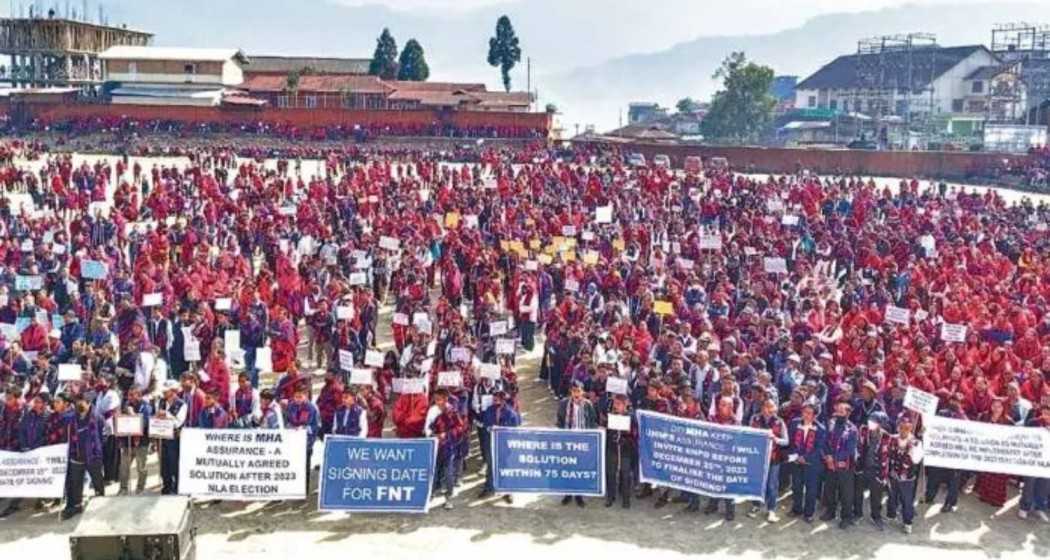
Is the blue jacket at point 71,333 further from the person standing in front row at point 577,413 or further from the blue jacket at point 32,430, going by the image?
the person standing in front row at point 577,413

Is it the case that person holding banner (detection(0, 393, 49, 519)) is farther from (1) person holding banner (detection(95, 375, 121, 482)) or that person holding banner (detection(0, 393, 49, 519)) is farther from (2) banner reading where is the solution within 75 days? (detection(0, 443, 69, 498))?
(1) person holding banner (detection(95, 375, 121, 482))

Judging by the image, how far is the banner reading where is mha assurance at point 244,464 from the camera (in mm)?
11211

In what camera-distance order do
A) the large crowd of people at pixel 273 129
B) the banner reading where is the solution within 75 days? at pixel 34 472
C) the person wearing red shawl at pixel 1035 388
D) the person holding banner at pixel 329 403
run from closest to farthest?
the banner reading where is the solution within 75 days? at pixel 34 472 → the person holding banner at pixel 329 403 → the person wearing red shawl at pixel 1035 388 → the large crowd of people at pixel 273 129

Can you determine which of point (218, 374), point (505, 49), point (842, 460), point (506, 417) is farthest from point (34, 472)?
point (505, 49)

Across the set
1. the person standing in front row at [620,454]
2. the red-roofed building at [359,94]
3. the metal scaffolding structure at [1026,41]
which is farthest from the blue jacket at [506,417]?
the metal scaffolding structure at [1026,41]

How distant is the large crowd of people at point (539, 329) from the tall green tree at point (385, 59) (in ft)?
181

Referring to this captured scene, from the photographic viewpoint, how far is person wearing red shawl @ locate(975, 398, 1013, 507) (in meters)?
11.7

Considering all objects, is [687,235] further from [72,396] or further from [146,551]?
[146,551]

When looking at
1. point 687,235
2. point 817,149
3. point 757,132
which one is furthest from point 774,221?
point 757,132

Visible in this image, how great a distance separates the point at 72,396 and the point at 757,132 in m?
73.7

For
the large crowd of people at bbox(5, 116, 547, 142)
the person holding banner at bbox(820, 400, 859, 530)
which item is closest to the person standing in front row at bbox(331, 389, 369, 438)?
the person holding banner at bbox(820, 400, 859, 530)

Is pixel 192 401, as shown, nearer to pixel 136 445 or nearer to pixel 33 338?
pixel 136 445

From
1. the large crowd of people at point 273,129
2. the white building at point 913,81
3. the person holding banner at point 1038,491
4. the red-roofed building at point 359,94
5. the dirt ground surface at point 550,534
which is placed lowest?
the dirt ground surface at point 550,534

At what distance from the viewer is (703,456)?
11453 millimetres
